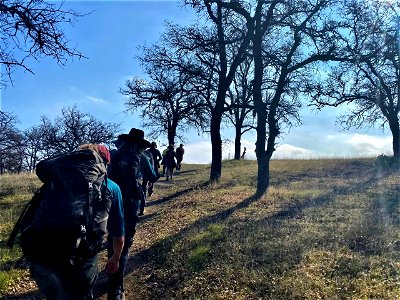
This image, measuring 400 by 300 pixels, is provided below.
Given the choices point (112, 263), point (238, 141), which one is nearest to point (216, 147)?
point (112, 263)

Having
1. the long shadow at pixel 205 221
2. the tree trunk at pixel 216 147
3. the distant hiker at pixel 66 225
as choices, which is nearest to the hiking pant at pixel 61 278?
the distant hiker at pixel 66 225

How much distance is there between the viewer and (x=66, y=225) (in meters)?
3.41

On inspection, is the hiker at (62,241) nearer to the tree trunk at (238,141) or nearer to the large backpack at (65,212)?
the large backpack at (65,212)

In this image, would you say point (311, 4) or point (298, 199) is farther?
point (311, 4)

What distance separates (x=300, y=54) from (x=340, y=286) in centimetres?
1142

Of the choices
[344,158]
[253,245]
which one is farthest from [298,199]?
[344,158]

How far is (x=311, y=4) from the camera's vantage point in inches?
549

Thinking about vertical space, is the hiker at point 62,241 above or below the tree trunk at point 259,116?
below

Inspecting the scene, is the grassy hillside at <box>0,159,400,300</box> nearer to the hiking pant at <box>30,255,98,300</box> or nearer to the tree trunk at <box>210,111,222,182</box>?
the hiking pant at <box>30,255,98,300</box>

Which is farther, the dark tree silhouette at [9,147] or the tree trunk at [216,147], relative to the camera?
the dark tree silhouette at [9,147]

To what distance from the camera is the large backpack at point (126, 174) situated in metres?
5.73

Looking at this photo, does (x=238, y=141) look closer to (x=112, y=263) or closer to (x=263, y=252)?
(x=263, y=252)

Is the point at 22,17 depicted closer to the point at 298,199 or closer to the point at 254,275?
the point at 254,275

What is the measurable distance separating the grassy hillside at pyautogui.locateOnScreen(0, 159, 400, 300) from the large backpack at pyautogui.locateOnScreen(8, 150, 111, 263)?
2.78 m
